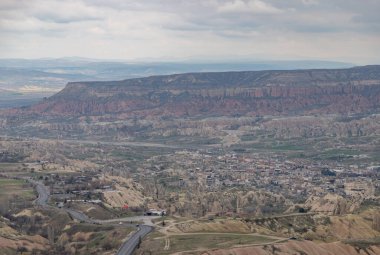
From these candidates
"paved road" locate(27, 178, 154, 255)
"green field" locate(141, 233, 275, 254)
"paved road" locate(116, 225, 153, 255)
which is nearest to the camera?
"green field" locate(141, 233, 275, 254)

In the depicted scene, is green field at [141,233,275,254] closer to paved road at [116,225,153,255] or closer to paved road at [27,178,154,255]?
paved road at [116,225,153,255]

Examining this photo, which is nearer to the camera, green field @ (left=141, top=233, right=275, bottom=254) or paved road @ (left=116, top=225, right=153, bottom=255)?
green field @ (left=141, top=233, right=275, bottom=254)

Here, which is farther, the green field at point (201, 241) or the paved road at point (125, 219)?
the paved road at point (125, 219)

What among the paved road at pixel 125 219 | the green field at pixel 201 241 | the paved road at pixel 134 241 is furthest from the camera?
the paved road at pixel 125 219

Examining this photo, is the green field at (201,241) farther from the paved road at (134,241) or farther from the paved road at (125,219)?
the paved road at (125,219)

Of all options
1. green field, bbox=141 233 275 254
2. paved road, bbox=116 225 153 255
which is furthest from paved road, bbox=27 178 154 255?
green field, bbox=141 233 275 254

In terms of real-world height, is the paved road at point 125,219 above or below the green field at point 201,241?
below

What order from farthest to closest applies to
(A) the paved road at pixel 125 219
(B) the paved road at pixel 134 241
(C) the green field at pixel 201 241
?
(A) the paved road at pixel 125 219 → (B) the paved road at pixel 134 241 → (C) the green field at pixel 201 241

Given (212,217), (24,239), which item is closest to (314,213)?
(212,217)

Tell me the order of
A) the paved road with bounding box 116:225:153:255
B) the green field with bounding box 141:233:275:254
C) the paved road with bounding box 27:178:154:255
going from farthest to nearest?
the paved road with bounding box 27:178:154:255
the paved road with bounding box 116:225:153:255
the green field with bounding box 141:233:275:254

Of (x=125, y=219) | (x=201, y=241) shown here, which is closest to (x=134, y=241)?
(x=201, y=241)

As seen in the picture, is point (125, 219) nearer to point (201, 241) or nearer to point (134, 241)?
point (134, 241)

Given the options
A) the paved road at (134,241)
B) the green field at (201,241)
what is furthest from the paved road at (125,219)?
the green field at (201,241)
